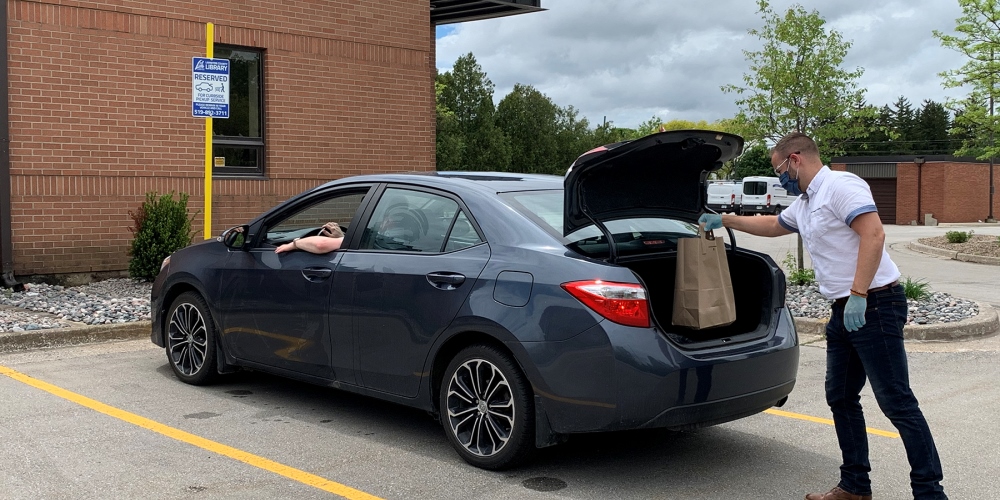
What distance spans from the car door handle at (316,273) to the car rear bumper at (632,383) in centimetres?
163

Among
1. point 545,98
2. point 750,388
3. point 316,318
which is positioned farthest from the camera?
point 545,98

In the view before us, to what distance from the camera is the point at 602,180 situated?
200 inches

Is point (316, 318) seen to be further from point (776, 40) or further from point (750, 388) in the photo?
point (776, 40)

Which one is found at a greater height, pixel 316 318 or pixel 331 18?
pixel 331 18

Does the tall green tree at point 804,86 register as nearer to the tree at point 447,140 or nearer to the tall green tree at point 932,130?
the tree at point 447,140

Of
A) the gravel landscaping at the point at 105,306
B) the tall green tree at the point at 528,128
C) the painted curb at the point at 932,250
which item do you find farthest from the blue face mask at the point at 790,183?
the tall green tree at the point at 528,128

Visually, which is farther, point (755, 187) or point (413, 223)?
point (755, 187)

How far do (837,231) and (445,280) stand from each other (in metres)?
1.98

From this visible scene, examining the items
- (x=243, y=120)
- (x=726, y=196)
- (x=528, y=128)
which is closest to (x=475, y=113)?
(x=528, y=128)

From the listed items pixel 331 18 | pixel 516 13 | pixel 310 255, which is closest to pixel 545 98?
pixel 516 13

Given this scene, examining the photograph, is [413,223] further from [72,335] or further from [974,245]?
[974,245]

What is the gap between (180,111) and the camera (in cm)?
1238

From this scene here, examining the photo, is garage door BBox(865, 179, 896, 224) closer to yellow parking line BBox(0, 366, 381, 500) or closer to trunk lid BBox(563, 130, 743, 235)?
trunk lid BBox(563, 130, 743, 235)

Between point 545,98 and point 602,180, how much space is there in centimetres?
5662
